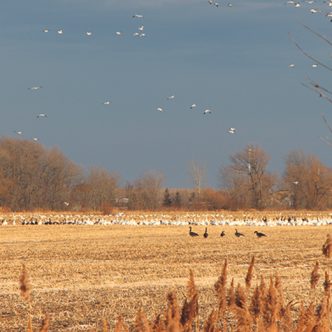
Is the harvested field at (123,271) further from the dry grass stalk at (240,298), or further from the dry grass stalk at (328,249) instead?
the dry grass stalk at (240,298)

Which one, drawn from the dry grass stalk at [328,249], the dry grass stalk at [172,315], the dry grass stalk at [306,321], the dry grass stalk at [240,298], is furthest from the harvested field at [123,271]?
the dry grass stalk at [172,315]

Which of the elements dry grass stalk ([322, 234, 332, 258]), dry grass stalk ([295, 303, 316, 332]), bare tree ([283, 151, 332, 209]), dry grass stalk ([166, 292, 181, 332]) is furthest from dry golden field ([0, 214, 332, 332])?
bare tree ([283, 151, 332, 209])

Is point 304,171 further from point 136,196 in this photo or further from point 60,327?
point 60,327

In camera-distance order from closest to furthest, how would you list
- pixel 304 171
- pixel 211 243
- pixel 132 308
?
pixel 132 308 → pixel 211 243 → pixel 304 171

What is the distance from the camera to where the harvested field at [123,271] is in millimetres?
13180

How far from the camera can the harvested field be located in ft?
43.2

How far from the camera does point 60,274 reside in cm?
2038

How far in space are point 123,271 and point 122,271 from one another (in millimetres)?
29

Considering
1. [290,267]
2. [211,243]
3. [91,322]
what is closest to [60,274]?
[290,267]

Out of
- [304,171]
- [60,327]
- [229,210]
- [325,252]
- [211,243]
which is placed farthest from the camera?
[304,171]

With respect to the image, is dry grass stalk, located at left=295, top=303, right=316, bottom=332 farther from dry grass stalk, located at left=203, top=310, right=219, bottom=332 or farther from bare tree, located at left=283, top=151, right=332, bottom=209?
bare tree, located at left=283, top=151, right=332, bottom=209

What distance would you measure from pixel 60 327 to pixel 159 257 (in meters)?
14.6

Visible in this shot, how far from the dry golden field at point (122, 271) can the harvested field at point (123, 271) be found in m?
0.02

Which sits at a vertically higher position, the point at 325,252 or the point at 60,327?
the point at 325,252
